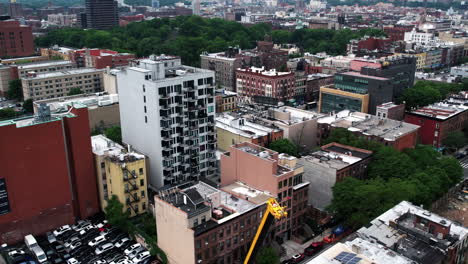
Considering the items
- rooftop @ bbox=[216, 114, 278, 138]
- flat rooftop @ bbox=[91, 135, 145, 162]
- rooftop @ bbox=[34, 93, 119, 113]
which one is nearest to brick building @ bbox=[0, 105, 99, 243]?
flat rooftop @ bbox=[91, 135, 145, 162]

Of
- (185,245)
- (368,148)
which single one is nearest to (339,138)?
(368,148)

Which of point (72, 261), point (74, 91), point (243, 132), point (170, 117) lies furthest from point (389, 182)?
point (74, 91)

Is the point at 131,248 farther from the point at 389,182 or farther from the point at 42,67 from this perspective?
the point at 42,67

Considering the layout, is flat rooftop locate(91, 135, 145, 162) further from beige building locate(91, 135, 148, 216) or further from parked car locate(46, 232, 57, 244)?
parked car locate(46, 232, 57, 244)

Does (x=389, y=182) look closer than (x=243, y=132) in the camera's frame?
Yes

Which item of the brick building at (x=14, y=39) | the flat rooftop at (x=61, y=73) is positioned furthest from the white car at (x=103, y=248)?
the brick building at (x=14, y=39)
